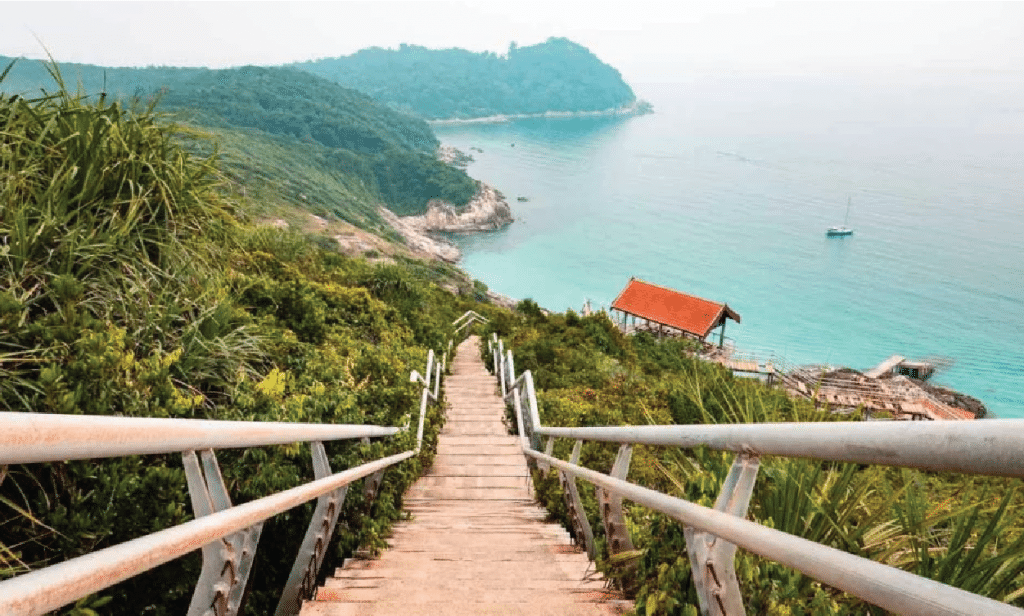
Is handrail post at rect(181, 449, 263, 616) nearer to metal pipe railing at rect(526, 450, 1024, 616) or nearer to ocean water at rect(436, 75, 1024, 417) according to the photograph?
metal pipe railing at rect(526, 450, 1024, 616)

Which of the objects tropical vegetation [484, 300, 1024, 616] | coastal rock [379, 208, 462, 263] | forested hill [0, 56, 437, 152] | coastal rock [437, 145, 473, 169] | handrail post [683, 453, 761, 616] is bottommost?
coastal rock [379, 208, 462, 263]

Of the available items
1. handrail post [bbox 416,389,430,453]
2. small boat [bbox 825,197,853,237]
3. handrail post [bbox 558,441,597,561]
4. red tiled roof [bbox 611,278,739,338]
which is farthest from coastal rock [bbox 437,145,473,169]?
handrail post [bbox 558,441,597,561]

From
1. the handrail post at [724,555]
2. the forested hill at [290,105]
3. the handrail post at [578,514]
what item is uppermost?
the forested hill at [290,105]

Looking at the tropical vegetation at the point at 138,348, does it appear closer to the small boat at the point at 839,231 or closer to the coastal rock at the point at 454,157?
Answer: the small boat at the point at 839,231

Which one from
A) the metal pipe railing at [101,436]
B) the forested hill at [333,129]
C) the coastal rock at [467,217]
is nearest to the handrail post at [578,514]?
the metal pipe railing at [101,436]

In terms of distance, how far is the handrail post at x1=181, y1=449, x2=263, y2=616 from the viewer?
4.92 feet

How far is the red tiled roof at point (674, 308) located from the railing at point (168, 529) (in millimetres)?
39036

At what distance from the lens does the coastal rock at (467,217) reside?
9444cm

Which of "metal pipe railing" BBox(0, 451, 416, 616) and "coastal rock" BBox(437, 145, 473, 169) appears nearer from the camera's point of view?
"metal pipe railing" BBox(0, 451, 416, 616)

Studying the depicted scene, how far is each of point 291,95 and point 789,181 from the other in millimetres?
117587

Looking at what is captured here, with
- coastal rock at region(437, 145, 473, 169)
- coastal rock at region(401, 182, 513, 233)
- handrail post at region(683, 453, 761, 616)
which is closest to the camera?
handrail post at region(683, 453, 761, 616)

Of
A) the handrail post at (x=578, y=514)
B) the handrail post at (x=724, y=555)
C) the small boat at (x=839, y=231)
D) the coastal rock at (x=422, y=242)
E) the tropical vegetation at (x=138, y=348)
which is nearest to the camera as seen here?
the handrail post at (x=724, y=555)

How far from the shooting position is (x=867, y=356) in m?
53.7

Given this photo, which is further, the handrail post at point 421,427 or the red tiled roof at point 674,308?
the red tiled roof at point 674,308
